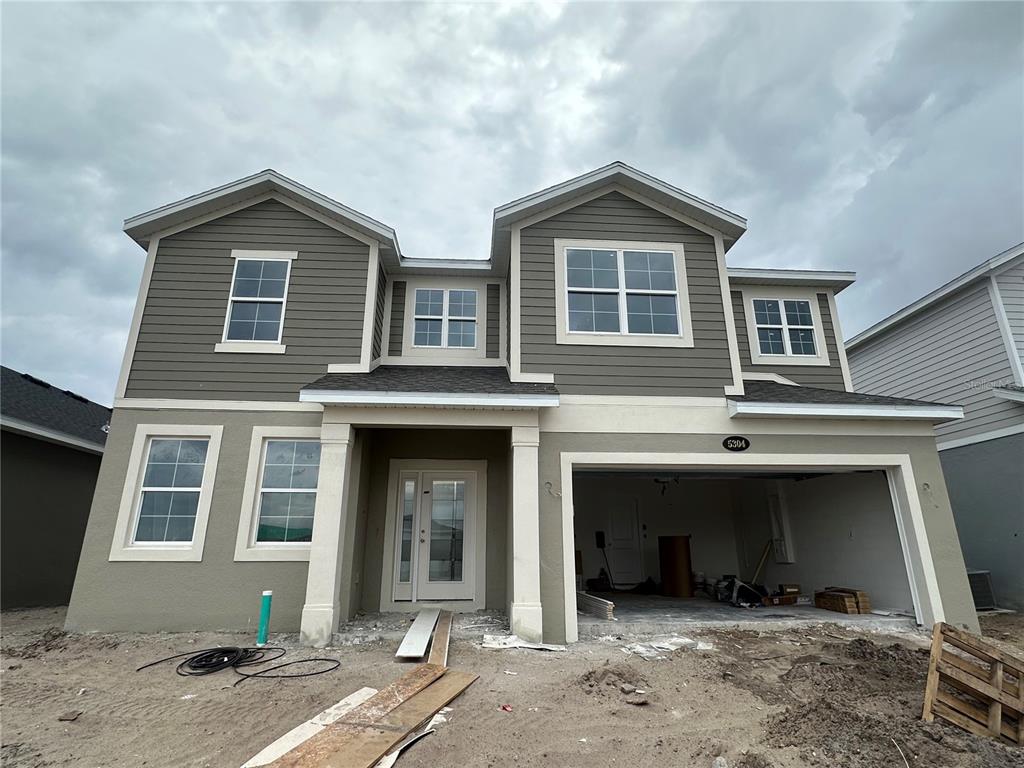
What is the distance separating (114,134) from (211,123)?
10.2ft

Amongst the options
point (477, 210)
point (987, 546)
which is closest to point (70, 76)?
point (987, 546)

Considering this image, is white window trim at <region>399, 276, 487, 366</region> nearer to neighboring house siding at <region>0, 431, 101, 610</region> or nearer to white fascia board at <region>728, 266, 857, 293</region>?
white fascia board at <region>728, 266, 857, 293</region>

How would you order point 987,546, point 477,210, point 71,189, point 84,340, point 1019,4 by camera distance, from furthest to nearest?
point 477,210 < point 84,340 < point 71,189 < point 1019,4 < point 987,546

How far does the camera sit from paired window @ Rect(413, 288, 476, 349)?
909cm

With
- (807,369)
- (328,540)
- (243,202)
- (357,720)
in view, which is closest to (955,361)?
(807,369)

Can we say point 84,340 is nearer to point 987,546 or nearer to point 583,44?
point 583,44

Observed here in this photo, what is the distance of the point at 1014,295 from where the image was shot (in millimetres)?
9852

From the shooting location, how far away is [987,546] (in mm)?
9555

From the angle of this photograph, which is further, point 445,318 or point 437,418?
point 445,318

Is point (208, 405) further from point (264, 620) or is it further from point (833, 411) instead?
point (833, 411)

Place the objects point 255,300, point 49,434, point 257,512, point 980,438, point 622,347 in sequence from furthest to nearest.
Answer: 1. point 980,438
2. point 49,434
3. point 255,300
4. point 622,347
5. point 257,512

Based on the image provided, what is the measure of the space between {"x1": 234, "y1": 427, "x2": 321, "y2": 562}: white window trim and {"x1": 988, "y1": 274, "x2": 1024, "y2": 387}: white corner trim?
13.2 m

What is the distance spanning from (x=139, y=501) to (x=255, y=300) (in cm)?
352

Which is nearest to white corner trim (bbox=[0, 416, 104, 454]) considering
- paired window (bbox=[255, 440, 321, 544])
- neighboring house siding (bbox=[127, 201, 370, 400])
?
neighboring house siding (bbox=[127, 201, 370, 400])
